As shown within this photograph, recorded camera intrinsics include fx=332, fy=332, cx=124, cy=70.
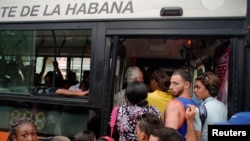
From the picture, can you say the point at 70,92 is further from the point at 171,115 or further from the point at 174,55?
the point at 174,55

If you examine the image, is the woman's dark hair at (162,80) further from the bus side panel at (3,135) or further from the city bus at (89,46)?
the bus side panel at (3,135)

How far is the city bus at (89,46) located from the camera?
2.58 metres

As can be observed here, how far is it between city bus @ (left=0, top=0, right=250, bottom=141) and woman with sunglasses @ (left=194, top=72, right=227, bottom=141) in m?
0.08

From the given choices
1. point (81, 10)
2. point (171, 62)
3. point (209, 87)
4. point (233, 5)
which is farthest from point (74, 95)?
point (171, 62)

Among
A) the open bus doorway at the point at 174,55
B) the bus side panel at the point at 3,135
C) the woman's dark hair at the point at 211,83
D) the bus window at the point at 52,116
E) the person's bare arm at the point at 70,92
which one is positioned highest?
the open bus doorway at the point at 174,55

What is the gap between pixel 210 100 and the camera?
2668mm

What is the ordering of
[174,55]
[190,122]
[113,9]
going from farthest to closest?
1. [174,55]
2. [113,9]
3. [190,122]

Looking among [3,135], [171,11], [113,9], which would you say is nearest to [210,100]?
[171,11]

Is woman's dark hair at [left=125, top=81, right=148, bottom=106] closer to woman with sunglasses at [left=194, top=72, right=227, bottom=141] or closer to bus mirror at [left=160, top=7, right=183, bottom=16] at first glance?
woman with sunglasses at [left=194, top=72, right=227, bottom=141]

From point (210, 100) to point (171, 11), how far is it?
2.58 feet

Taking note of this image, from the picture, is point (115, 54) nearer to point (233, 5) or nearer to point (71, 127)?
point (71, 127)

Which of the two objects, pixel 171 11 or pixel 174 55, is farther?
pixel 174 55

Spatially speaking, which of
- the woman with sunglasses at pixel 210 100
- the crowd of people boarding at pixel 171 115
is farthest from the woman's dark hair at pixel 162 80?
the woman with sunglasses at pixel 210 100

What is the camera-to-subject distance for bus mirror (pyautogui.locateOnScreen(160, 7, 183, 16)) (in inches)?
106
